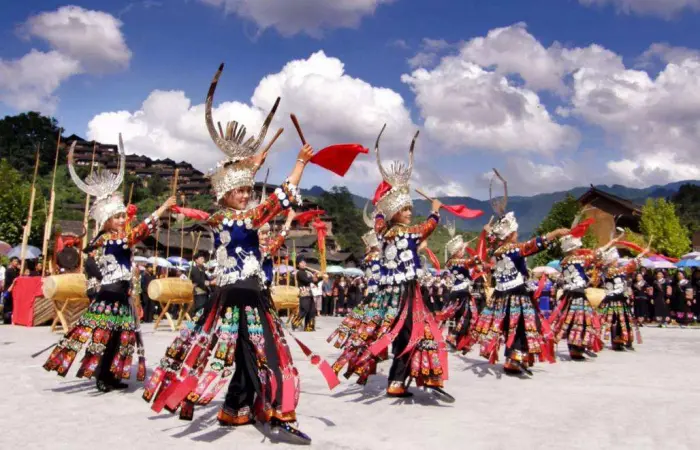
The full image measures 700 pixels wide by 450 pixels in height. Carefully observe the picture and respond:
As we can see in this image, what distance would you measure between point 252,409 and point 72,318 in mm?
10485

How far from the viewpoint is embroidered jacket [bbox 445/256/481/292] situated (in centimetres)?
1207

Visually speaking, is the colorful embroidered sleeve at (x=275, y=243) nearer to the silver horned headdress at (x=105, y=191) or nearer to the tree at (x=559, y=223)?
the silver horned headdress at (x=105, y=191)

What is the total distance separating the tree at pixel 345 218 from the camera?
69.2 m

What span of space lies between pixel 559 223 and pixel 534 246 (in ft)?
107

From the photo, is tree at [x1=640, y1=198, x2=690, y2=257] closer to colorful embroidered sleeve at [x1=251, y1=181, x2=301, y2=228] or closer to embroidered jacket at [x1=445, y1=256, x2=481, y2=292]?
embroidered jacket at [x1=445, y1=256, x2=481, y2=292]

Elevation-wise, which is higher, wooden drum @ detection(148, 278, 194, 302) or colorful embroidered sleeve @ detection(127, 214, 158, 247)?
colorful embroidered sleeve @ detection(127, 214, 158, 247)

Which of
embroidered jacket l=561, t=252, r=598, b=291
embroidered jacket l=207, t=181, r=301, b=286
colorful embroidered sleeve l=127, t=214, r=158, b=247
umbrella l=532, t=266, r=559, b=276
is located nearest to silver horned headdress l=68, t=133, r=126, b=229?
colorful embroidered sleeve l=127, t=214, r=158, b=247

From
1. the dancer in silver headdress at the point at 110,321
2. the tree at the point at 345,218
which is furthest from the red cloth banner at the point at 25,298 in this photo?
the tree at the point at 345,218

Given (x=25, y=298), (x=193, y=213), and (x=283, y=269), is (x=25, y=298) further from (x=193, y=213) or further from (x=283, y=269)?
(x=193, y=213)

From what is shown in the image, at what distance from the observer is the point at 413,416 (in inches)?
217

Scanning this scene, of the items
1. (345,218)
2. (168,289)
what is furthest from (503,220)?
(345,218)

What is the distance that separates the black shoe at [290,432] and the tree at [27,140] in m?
84.0

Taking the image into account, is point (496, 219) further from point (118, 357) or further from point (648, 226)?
point (648, 226)

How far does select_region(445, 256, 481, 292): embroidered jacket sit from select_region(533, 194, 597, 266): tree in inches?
1050
